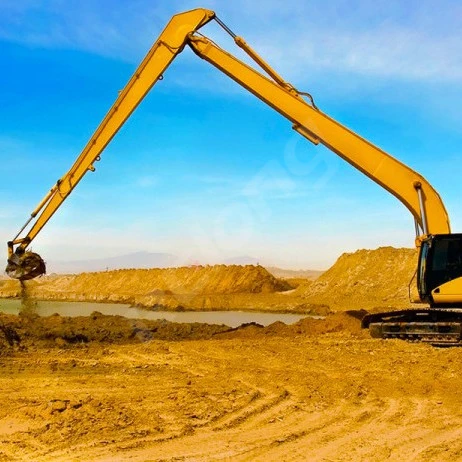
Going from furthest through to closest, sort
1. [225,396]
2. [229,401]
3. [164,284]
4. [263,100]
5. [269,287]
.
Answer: [164,284] → [269,287] → [263,100] → [225,396] → [229,401]

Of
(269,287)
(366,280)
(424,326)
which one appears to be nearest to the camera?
(424,326)

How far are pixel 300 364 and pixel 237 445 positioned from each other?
14.4ft

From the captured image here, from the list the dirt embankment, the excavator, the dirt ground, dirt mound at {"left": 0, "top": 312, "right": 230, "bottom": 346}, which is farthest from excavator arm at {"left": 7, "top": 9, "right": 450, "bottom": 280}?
the dirt embankment

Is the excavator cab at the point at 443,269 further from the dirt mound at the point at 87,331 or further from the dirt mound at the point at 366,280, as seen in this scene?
Result: the dirt mound at the point at 366,280

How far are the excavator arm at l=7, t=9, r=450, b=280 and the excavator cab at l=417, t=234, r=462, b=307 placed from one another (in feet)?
1.95

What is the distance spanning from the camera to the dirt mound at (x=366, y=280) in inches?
1228

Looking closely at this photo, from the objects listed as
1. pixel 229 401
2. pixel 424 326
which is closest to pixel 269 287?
pixel 424 326

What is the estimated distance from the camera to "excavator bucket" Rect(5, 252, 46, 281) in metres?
12.6

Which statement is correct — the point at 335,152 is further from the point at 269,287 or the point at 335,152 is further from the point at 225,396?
the point at 269,287

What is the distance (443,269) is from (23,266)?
848 cm

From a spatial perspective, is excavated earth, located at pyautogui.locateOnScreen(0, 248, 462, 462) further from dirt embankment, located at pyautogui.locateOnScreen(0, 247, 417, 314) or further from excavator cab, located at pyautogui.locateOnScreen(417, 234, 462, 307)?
dirt embankment, located at pyautogui.locateOnScreen(0, 247, 417, 314)

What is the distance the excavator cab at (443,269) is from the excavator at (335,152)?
0.05 feet

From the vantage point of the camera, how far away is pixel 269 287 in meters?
41.9

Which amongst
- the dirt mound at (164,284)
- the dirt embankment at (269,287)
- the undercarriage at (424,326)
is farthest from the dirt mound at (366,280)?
the undercarriage at (424,326)
